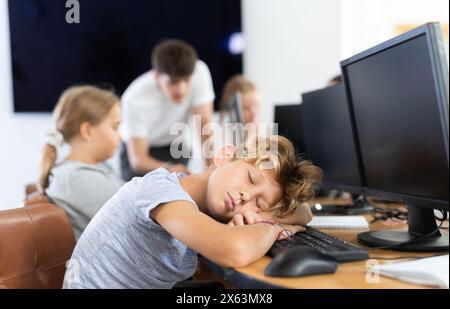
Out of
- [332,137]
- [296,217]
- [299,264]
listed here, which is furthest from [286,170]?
[332,137]

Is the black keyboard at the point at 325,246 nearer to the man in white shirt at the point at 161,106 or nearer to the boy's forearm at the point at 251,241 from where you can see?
the boy's forearm at the point at 251,241

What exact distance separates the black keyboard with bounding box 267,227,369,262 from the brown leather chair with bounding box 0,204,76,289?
510mm

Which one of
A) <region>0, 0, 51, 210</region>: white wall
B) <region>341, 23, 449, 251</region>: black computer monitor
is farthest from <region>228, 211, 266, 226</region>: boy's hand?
<region>0, 0, 51, 210</region>: white wall

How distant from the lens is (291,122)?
7.17 ft

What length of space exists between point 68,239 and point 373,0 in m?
2.87

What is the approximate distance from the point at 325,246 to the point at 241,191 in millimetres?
204

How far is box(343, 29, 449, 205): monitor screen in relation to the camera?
A: 3.13ft

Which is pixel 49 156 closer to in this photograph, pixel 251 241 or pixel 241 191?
pixel 241 191

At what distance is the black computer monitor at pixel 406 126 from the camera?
3.08 feet

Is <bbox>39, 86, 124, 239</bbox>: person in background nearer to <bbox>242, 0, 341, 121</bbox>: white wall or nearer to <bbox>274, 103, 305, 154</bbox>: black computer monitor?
<bbox>274, 103, 305, 154</bbox>: black computer monitor

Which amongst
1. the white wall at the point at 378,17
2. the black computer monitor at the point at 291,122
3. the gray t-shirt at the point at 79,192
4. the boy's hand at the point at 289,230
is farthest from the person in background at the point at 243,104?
the boy's hand at the point at 289,230

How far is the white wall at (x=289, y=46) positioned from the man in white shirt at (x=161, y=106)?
2.26ft

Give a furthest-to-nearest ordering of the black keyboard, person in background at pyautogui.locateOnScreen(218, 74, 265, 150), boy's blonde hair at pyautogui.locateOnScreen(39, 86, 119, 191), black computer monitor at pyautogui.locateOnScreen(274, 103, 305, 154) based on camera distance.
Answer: person in background at pyautogui.locateOnScreen(218, 74, 265, 150) < black computer monitor at pyautogui.locateOnScreen(274, 103, 305, 154) < boy's blonde hair at pyautogui.locateOnScreen(39, 86, 119, 191) < the black keyboard

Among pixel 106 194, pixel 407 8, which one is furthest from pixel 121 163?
pixel 407 8
